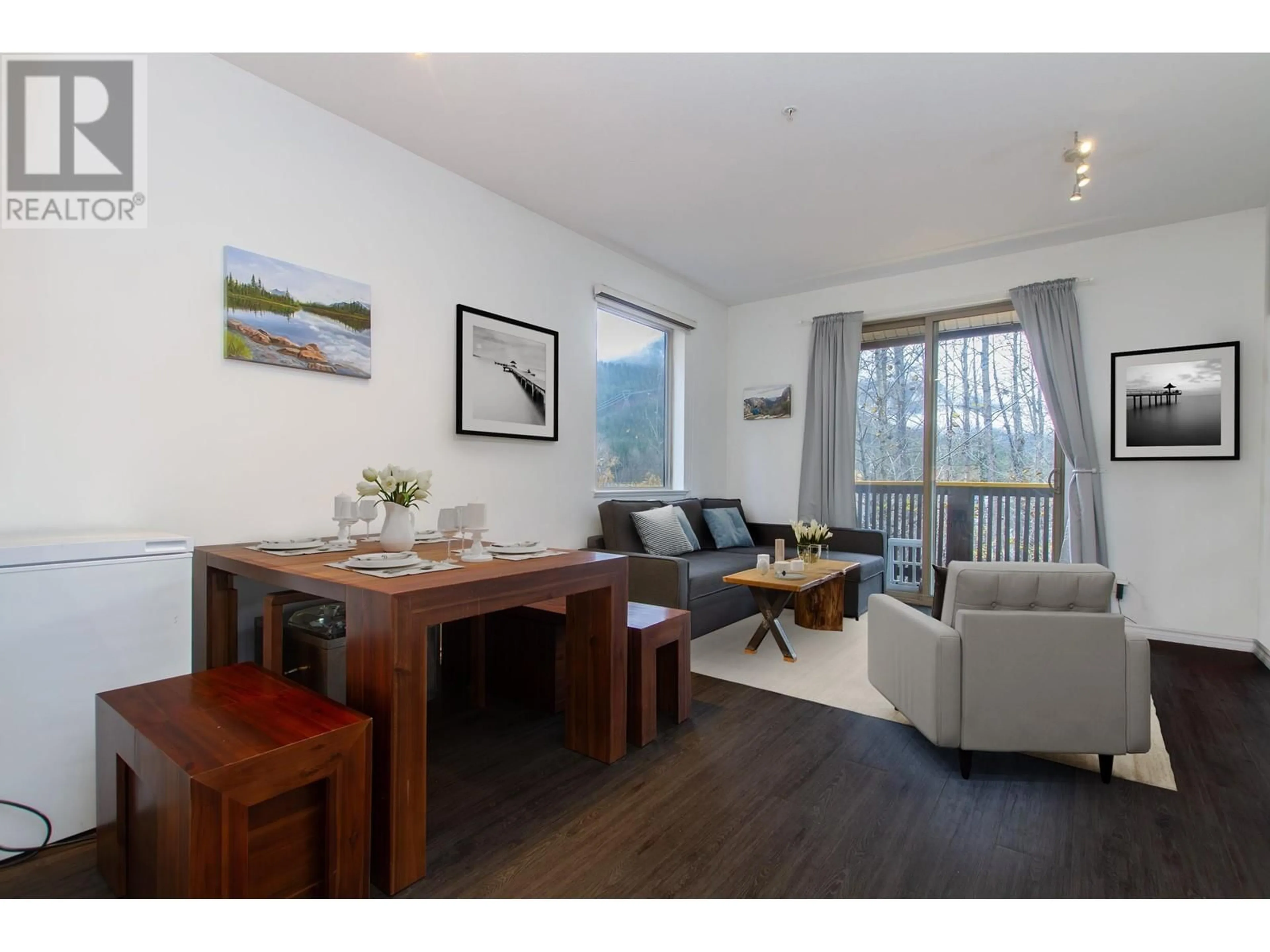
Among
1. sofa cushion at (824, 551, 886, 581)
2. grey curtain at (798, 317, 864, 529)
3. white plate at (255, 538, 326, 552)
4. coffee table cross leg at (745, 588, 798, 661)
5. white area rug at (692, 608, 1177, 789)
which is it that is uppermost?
grey curtain at (798, 317, 864, 529)

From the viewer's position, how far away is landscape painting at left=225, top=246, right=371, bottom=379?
2439 millimetres

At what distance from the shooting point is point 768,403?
5762 millimetres

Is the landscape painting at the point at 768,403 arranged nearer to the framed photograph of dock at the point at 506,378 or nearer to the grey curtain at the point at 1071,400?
the grey curtain at the point at 1071,400

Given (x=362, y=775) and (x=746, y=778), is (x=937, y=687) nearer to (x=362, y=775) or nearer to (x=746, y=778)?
(x=746, y=778)

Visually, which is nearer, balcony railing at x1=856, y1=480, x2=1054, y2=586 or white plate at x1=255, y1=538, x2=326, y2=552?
white plate at x1=255, y1=538, x2=326, y2=552

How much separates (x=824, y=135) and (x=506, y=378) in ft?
6.98

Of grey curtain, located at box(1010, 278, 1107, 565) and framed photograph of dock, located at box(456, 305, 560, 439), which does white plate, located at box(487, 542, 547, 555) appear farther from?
grey curtain, located at box(1010, 278, 1107, 565)

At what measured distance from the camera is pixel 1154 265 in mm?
4086

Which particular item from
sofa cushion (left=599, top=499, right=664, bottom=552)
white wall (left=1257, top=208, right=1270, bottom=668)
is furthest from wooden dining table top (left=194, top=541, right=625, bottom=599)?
white wall (left=1257, top=208, right=1270, bottom=668)

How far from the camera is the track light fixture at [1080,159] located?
2.98 meters

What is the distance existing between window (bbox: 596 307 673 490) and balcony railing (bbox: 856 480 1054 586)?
6.08 feet

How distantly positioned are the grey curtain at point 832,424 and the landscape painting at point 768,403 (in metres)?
0.23

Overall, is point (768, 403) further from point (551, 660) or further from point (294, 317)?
point (294, 317)
